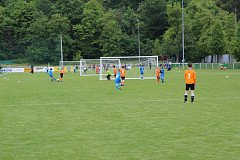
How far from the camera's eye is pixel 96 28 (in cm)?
9600

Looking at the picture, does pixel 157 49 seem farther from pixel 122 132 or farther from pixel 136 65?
pixel 122 132

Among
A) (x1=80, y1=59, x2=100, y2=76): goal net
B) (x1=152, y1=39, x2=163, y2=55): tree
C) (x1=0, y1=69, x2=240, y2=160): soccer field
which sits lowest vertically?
(x1=0, y1=69, x2=240, y2=160): soccer field

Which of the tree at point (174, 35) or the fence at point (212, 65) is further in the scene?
the tree at point (174, 35)

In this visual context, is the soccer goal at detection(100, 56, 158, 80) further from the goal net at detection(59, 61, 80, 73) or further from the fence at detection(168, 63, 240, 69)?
the goal net at detection(59, 61, 80, 73)

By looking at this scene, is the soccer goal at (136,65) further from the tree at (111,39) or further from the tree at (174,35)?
the tree at (111,39)

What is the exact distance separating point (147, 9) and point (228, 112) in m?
88.0

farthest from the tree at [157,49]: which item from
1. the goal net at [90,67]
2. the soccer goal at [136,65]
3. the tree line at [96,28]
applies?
the soccer goal at [136,65]

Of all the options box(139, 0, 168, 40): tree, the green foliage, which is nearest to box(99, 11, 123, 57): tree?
box(139, 0, 168, 40): tree

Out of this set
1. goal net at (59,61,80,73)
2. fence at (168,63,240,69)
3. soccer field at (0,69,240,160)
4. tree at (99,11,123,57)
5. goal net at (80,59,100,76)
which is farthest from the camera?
tree at (99,11,123,57)

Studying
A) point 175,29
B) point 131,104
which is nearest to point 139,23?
point 175,29

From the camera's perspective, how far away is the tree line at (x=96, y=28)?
82062 millimetres

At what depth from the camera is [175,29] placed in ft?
270

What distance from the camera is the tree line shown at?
8206cm

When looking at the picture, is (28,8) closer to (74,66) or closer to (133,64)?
(74,66)
